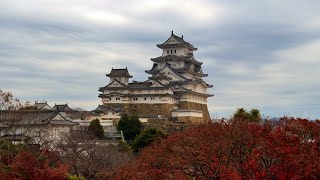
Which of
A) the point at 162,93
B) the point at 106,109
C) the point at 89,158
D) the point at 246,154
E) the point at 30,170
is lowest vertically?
the point at 30,170

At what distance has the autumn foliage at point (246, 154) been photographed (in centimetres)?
1648

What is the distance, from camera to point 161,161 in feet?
73.4

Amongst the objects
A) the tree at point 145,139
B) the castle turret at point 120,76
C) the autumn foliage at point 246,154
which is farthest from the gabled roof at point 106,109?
the autumn foliage at point 246,154

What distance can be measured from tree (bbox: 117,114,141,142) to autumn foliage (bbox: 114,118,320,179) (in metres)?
29.8

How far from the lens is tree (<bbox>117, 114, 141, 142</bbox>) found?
51594mm

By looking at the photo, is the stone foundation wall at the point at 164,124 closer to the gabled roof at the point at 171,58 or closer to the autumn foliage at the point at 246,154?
the gabled roof at the point at 171,58

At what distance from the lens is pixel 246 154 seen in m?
18.5

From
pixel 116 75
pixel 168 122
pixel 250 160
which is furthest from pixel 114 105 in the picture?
pixel 250 160

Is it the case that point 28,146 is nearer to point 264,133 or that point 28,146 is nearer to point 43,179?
point 43,179

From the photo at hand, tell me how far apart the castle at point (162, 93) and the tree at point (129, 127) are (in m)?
7.00

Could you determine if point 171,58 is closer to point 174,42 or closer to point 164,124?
point 174,42

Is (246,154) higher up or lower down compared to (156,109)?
lower down

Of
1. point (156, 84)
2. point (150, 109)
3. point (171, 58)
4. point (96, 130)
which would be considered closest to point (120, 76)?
point (156, 84)

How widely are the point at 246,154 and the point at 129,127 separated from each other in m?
33.9
